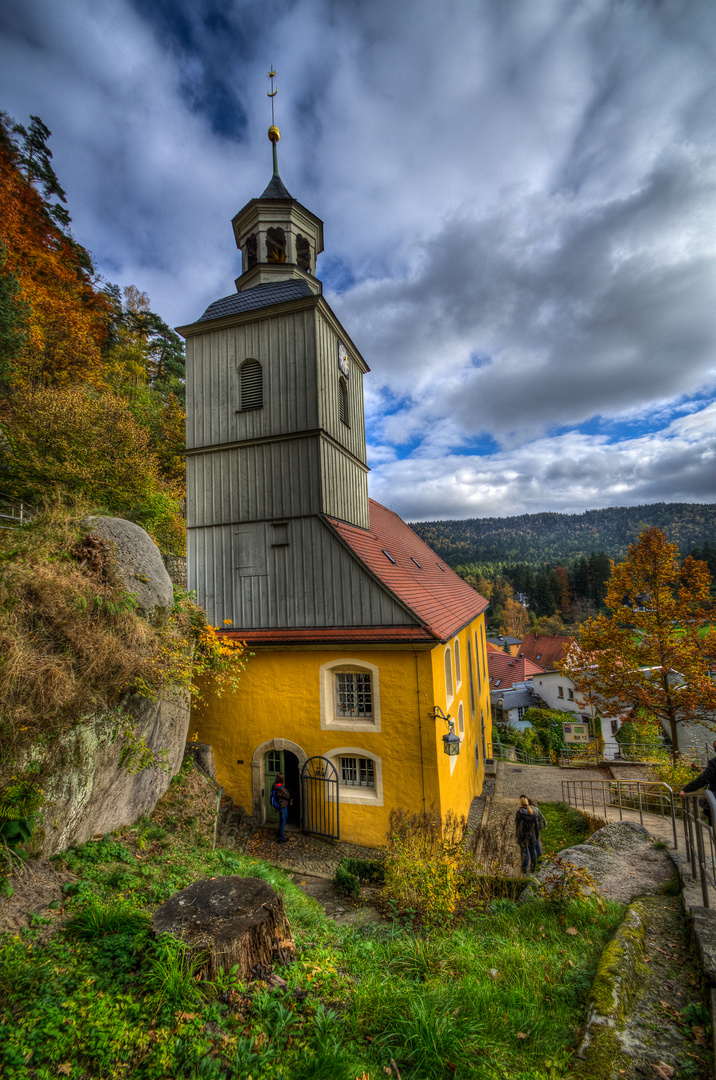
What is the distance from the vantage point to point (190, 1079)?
2.81 m

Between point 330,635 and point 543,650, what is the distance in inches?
2055

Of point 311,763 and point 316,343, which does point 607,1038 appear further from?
point 316,343

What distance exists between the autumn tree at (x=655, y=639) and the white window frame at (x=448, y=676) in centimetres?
675

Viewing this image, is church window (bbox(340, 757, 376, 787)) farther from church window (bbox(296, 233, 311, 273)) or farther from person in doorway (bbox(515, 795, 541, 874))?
church window (bbox(296, 233, 311, 273))

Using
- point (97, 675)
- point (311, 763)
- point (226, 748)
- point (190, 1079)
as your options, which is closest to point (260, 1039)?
point (190, 1079)

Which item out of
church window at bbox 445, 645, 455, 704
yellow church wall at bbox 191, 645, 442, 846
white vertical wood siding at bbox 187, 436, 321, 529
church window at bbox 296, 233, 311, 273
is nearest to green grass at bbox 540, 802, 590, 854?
church window at bbox 445, 645, 455, 704

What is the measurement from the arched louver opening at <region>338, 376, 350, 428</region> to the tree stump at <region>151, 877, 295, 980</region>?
1077 cm

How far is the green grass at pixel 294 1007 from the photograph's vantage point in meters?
2.91

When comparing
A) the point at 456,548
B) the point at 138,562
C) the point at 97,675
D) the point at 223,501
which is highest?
the point at 456,548

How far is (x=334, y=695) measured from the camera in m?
10.2

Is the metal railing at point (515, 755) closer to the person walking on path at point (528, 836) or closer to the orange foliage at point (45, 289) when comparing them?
the person walking on path at point (528, 836)

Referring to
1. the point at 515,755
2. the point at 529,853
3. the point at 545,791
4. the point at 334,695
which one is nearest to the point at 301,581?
the point at 334,695

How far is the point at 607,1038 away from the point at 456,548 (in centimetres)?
18001

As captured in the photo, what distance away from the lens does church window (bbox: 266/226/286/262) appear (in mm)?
13266
